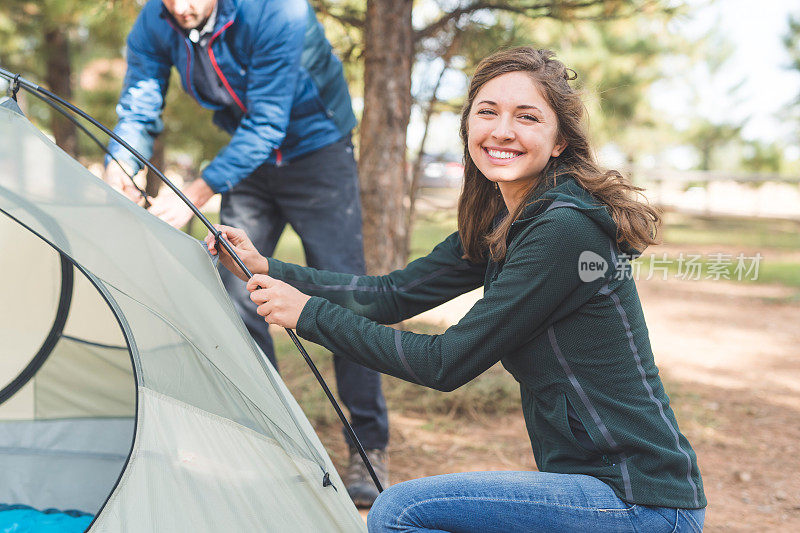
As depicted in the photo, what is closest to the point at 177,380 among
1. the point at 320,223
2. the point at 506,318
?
the point at 506,318

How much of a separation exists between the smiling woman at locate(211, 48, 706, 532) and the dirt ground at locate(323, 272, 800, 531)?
4.38 feet

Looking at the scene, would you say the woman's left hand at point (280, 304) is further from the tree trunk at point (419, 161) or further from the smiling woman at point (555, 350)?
the tree trunk at point (419, 161)

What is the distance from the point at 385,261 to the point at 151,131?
5.88 ft

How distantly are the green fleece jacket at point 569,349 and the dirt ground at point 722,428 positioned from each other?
4.42 ft

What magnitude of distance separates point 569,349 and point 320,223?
49.3 inches

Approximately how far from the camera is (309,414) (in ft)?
10.5

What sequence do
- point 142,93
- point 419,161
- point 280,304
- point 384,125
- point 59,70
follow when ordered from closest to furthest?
point 280,304
point 142,93
point 384,125
point 419,161
point 59,70

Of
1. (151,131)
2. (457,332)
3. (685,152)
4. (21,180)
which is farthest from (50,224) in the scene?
(685,152)

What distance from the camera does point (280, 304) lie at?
152 centimetres

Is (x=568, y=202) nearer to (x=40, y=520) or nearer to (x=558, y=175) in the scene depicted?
(x=558, y=175)

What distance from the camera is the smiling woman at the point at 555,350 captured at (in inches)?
53.4

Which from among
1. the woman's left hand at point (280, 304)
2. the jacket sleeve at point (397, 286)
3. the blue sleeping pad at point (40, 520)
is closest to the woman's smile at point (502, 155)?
the jacket sleeve at point (397, 286)

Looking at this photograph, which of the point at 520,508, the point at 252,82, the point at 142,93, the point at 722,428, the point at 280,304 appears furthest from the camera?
the point at 722,428

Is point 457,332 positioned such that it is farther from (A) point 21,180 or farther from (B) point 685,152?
(B) point 685,152
